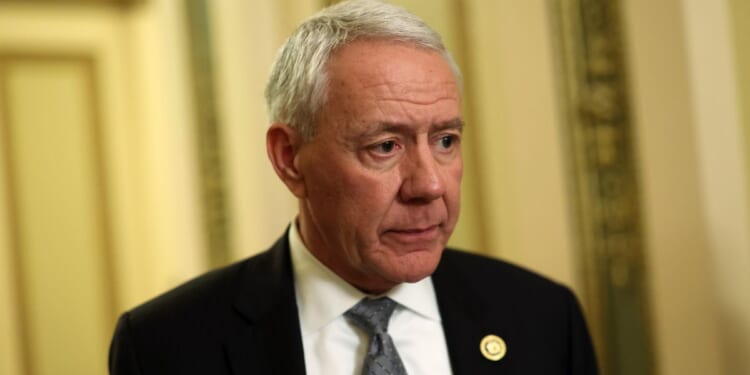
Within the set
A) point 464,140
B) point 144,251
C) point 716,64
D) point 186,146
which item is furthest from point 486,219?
point 144,251

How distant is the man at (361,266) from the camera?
5.76 ft

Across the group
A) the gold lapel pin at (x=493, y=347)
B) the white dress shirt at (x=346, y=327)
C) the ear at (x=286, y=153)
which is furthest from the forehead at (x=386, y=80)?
the gold lapel pin at (x=493, y=347)

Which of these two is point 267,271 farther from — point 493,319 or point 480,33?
point 480,33

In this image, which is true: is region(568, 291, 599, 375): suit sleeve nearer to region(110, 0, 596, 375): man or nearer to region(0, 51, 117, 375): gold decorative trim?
region(110, 0, 596, 375): man

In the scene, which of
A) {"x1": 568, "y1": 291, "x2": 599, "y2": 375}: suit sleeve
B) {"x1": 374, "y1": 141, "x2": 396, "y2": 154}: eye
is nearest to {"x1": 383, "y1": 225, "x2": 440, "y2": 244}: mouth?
{"x1": 374, "y1": 141, "x2": 396, "y2": 154}: eye

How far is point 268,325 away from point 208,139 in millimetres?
1394

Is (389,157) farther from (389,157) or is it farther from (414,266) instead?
(414,266)

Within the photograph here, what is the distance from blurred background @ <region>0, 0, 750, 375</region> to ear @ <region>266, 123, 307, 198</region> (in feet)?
3.51

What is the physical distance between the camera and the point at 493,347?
6.41 ft

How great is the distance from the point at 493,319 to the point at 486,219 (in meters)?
0.90

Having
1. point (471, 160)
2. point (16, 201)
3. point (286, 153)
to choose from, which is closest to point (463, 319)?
point (286, 153)

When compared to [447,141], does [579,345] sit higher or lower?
lower

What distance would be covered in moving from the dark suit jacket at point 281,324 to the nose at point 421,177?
1.11 feet

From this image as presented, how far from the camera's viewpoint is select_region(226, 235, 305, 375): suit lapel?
185cm
